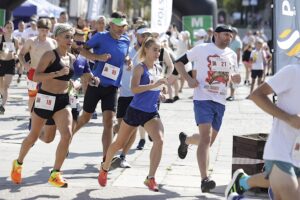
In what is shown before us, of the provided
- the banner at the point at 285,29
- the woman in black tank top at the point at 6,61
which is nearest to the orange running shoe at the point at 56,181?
the banner at the point at 285,29

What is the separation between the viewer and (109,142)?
8.01 meters

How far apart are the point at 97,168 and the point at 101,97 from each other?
84cm

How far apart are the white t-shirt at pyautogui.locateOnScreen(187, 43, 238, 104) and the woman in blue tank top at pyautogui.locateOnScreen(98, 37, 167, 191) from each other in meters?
0.43

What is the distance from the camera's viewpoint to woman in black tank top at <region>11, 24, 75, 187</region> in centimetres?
685

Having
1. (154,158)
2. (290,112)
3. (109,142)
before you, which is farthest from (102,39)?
(290,112)

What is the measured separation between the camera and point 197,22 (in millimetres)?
24016

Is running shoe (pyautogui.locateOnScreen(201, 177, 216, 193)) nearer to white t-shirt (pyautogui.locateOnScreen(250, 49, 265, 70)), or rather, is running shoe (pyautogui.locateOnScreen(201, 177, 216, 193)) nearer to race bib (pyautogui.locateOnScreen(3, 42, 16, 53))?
race bib (pyautogui.locateOnScreen(3, 42, 16, 53))

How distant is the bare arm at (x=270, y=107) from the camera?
4668 millimetres

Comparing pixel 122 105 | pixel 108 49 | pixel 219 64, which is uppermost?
pixel 108 49

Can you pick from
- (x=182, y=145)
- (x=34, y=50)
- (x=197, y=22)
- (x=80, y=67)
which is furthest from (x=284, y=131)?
(x=197, y=22)

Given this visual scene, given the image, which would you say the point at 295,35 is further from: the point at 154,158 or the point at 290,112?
the point at 290,112

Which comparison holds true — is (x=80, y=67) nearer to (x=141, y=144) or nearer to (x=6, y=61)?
(x=141, y=144)

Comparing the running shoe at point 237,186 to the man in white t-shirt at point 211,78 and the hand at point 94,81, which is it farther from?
the hand at point 94,81

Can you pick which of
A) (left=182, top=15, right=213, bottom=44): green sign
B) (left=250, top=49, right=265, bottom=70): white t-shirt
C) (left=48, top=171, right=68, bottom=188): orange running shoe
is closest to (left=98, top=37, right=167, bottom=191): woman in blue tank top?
(left=48, top=171, right=68, bottom=188): orange running shoe
